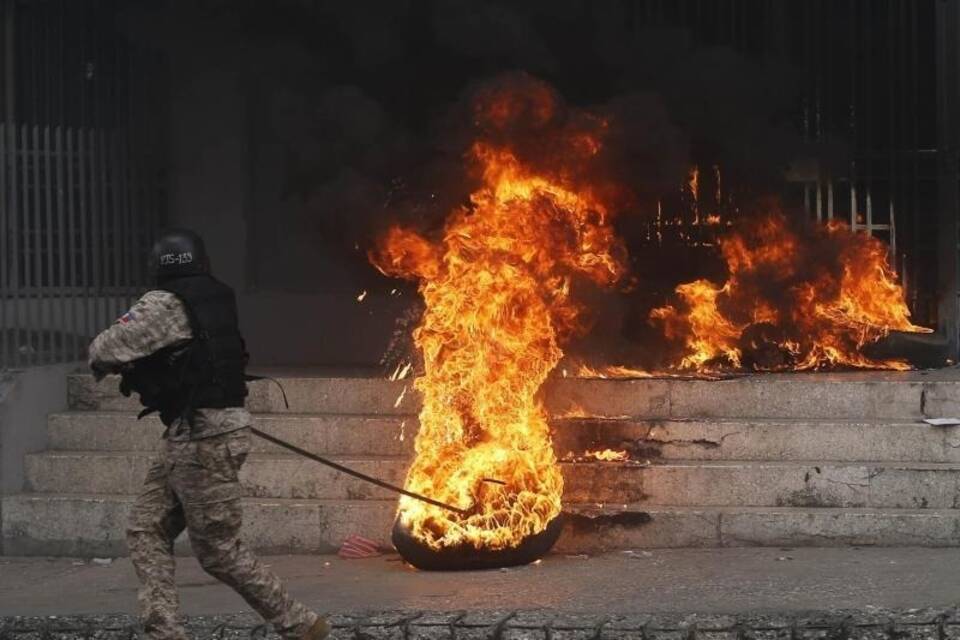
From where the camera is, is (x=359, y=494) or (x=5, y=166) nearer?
(x=359, y=494)

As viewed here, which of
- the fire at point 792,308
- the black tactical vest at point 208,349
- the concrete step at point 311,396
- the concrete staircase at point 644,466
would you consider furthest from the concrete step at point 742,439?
the black tactical vest at point 208,349

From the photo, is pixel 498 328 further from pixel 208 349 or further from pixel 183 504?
pixel 183 504

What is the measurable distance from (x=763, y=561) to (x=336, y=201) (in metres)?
4.08

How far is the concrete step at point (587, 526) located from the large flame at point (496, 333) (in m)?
0.53

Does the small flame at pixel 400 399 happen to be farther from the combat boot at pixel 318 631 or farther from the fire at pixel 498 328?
the combat boot at pixel 318 631

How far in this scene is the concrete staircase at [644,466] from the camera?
824 centimetres

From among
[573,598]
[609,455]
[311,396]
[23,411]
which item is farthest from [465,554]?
[23,411]

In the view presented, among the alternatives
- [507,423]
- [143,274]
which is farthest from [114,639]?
[143,274]

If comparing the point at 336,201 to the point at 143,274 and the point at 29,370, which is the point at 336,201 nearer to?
the point at 143,274

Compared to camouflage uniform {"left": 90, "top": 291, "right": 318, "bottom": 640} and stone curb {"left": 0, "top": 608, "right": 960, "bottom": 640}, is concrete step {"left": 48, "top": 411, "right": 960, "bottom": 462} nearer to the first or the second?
stone curb {"left": 0, "top": 608, "right": 960, "bottom": 640}

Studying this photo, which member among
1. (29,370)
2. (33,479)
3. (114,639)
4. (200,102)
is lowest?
(114,639)

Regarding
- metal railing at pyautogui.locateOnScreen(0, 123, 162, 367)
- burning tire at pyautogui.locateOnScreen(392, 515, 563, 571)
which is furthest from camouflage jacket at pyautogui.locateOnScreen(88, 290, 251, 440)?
metal railing at pyautogui.locateOnScreen(0, 123, 162, 367)

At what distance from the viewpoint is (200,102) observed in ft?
38.2

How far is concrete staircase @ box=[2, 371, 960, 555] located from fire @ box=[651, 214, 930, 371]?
2.66ft
